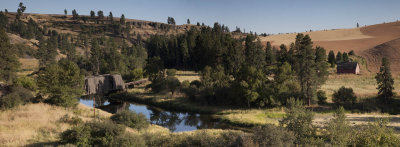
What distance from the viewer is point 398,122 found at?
33.5m

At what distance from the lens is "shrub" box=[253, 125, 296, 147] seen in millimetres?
16188

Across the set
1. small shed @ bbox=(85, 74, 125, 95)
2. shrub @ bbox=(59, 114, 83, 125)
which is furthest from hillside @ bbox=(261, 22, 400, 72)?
shrub @ bbox=(59, 114, 83, 125)

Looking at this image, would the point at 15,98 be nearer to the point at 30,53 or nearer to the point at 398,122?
the point at 398,122

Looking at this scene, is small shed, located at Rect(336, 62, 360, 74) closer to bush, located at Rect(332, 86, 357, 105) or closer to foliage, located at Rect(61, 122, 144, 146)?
bush, located at Rect(332, 86, 357, 105)

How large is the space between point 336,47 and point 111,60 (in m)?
102

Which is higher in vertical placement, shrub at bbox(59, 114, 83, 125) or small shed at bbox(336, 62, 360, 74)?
small shed at bbox(336, 62, 360, 74)

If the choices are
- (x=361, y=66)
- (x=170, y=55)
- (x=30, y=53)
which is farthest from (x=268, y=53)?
(x=30, y=53)

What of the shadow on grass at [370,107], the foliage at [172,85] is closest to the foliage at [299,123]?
the shadow on grass at [370,107]

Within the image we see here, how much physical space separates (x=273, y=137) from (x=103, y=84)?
56.0 metres

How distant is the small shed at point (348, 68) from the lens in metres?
79.2

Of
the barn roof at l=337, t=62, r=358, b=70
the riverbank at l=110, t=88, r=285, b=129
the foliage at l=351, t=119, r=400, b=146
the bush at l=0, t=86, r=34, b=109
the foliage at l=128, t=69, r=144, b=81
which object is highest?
the barn roof at l=337, t=62, r=358, b=70

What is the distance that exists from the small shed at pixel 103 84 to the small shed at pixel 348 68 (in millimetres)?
67585

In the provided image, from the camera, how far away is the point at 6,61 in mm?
48781

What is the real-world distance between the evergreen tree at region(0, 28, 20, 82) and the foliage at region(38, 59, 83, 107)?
14.4 m
